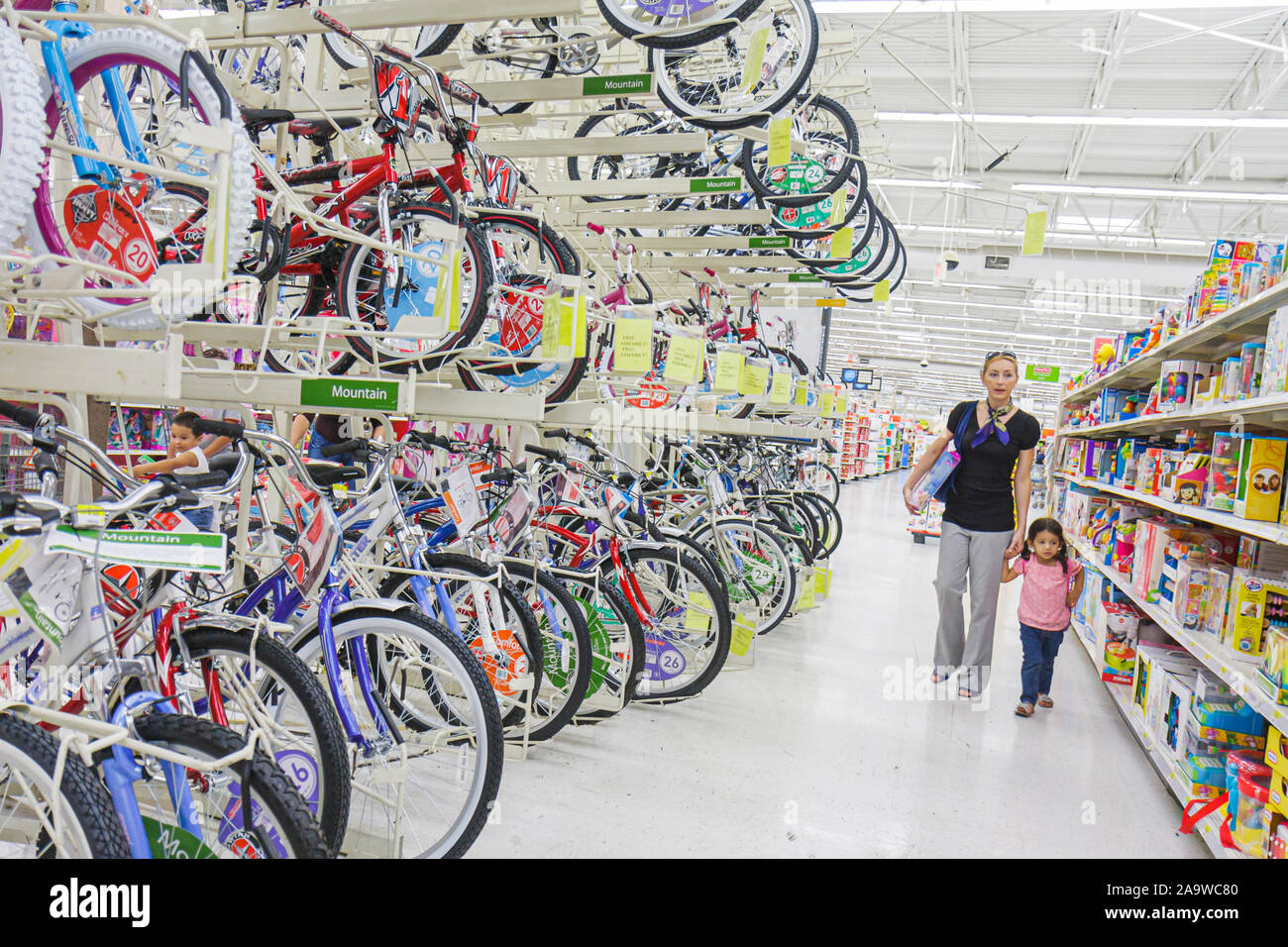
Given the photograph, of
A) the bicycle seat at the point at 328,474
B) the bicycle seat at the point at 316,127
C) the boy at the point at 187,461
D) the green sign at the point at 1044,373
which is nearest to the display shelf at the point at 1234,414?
the bicycle seat at the point at 328,474

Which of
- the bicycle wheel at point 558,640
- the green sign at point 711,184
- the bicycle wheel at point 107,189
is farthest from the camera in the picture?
the green sign at point 711,184

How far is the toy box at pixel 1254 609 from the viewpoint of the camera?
2.64 metres

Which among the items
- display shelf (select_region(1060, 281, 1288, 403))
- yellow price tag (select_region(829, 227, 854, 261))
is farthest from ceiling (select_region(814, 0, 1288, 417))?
display shelf (select_region(1060, 281, 1288, 403))

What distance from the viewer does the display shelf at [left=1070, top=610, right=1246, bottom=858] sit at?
8.67 feet

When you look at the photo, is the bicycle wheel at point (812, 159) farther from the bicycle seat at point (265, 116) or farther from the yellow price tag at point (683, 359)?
the bicycle seat at point (265, 116)

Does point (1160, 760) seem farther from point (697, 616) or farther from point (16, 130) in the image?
point (16, 130)

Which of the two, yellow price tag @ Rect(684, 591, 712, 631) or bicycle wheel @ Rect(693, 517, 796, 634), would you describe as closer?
yellow price tag @ Rect(684, 591, 712, 631)

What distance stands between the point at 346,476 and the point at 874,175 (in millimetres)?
8639

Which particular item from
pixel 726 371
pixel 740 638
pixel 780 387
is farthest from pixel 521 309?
pixel 780 387

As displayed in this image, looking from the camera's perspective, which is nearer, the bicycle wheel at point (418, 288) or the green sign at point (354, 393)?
the green sign at point (354, 393)

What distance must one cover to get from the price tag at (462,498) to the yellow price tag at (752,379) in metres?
2.12

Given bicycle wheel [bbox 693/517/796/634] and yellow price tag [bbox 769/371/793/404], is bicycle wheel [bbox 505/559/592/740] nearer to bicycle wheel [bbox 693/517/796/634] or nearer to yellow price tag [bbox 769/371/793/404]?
bicycle wheel [bbox 693/517/796/634]

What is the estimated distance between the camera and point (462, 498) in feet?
8.73

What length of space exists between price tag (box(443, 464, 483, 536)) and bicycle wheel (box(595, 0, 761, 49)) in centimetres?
149
